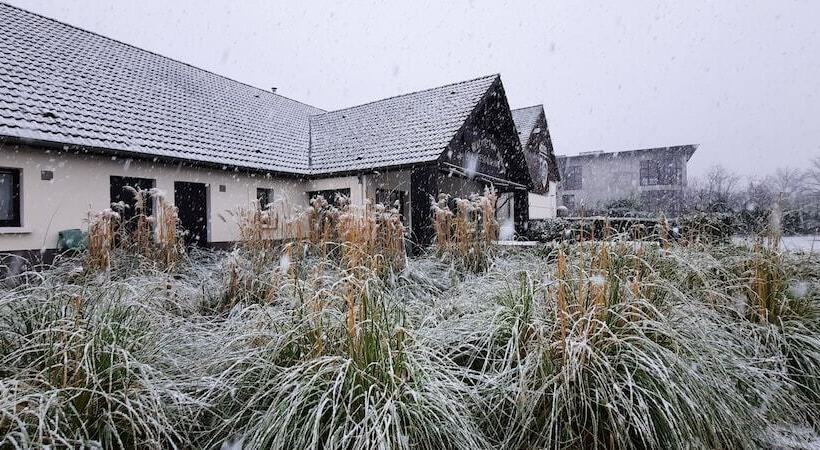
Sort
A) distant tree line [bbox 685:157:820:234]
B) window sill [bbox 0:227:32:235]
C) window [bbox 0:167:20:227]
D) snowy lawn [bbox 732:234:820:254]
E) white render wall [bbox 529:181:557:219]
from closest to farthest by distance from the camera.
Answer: snowy lawn [bbox 732:234:820:254], window sill [bbox 0:227:32:235], window [bbox 0:167:20:227], distant tree line [bbox 685:157:820:234], white render wall [bbox 529:181:557:219]

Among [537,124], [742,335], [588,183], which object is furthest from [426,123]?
[588,183]

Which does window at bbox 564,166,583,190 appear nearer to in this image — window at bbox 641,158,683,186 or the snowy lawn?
window at bbox 641,158,683,186

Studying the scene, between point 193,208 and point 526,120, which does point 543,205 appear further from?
point 193,208

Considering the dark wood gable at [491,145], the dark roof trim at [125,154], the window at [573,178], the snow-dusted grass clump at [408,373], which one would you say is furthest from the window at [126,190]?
the window at [573,178]

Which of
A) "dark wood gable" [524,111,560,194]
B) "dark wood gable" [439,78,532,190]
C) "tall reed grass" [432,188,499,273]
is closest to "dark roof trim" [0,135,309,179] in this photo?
"dark wood gable" [439,78,532,190]

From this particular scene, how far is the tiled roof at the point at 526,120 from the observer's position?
18.7 meters

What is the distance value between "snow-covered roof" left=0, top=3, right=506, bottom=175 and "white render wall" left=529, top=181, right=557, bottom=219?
31.3 ft

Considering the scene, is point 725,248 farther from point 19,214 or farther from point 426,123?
point 19,214

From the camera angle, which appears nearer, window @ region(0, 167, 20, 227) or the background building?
window @ region(0, 167, 20, 227)

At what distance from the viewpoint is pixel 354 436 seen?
1.64 meters

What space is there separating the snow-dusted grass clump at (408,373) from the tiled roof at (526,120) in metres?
16.8

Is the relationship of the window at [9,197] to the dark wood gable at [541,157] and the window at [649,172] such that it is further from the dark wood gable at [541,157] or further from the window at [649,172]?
the window at [649,172]

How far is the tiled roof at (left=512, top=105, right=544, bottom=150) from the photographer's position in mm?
18672

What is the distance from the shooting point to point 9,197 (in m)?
6.40
